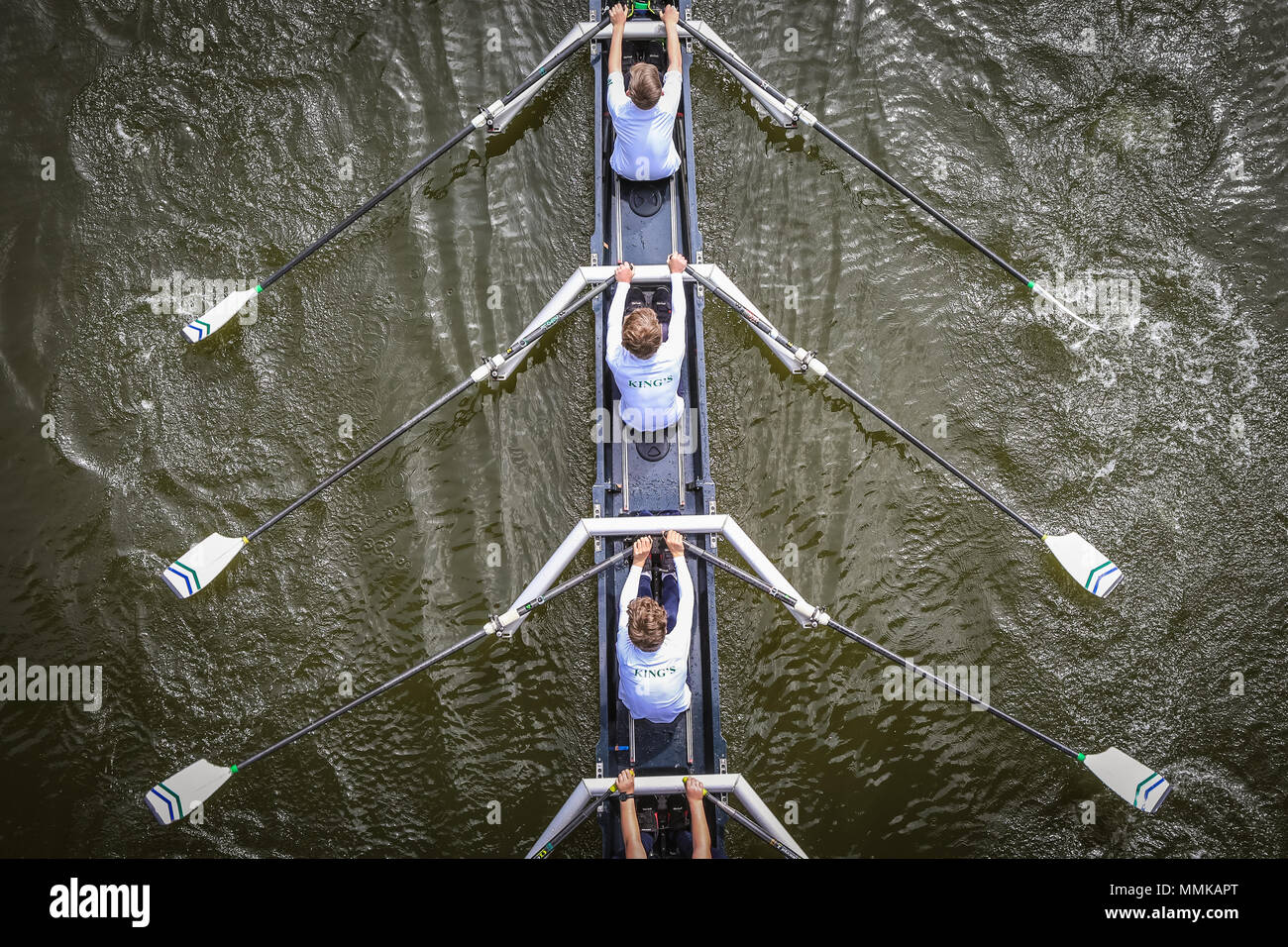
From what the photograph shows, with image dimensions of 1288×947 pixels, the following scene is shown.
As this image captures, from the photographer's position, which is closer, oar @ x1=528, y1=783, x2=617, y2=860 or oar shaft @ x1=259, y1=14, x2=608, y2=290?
oar @ x1=528, y1=783, x2=617, y2=860

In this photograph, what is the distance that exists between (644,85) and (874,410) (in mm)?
2421

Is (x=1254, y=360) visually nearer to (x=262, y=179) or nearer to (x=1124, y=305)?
(x=1124, y=305)

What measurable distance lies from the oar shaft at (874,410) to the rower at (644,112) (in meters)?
0.74

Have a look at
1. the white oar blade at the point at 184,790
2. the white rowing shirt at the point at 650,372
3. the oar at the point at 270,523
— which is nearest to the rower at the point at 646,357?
the white rowing shirt at the point at 650,372

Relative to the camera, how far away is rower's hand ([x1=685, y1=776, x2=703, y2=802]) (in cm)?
538

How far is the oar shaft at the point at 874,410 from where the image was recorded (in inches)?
241

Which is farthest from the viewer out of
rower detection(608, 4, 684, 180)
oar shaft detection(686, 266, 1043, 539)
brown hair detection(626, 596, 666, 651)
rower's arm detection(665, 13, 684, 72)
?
rower's arm detection(665, 13, 684, 72)

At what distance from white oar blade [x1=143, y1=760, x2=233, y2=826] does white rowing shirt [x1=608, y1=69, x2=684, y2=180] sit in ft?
14.7

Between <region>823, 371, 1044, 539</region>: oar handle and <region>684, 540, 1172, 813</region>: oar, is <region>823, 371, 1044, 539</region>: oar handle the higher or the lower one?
the higher one

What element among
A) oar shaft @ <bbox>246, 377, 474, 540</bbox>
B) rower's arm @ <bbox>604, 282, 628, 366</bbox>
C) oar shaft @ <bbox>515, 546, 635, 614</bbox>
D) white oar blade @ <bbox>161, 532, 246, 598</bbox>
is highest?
rower's arm @ <bbox>604, 282, 628, 366</bbox>

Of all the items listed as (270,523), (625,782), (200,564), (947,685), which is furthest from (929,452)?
(200,564)

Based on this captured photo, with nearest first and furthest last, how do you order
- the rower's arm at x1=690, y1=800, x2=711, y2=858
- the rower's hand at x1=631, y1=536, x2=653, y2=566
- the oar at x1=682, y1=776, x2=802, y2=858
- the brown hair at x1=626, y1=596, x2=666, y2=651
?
the brown hair at x1=626, y1=596, x2=666, y2=651 < the rower's arm at x1=690, y1=800, x2=711, y2=858 < the oar at x1=682, y1=776, x2=802, y2=858 < the rower's hand at x1=631, y1=536, x2=653, y2=566

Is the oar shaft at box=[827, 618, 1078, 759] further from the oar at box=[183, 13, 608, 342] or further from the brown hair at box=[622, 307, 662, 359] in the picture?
the oar at box=[183, 13, 608, 342]

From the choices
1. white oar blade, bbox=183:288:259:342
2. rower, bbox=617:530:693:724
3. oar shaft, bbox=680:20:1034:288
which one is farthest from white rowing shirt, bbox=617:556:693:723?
white oar blade, bbox=183:288:259:342
